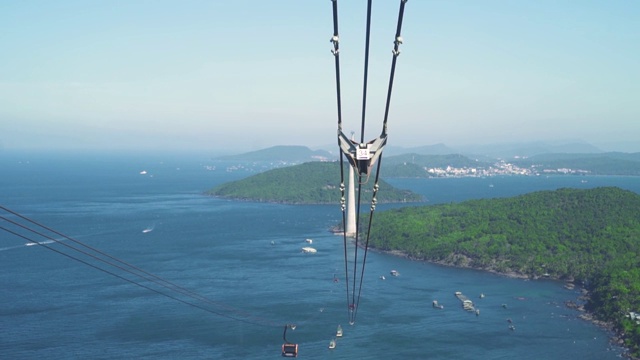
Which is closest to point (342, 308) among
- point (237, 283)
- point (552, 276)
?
point (237, 283)

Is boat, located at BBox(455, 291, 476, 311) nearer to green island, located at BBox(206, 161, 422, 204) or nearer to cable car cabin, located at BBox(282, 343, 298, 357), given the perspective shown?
cable car cabin, located at BBox(282, 343, 298, 357)

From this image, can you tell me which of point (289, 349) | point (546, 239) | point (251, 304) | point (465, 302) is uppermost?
point (289, 349)

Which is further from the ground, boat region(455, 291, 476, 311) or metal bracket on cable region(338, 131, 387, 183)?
metal bracket on cable region(338, 131, 387, 183)

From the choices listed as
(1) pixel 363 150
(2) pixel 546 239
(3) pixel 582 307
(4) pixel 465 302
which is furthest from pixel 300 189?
(1) pixel 363 150

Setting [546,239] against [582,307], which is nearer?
[582,307]

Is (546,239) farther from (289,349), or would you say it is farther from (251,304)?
(289,349)

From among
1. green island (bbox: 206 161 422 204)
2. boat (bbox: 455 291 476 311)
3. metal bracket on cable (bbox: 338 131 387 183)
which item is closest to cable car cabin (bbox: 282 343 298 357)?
metal bracket on cable (bbox: 338 131 387 183)
